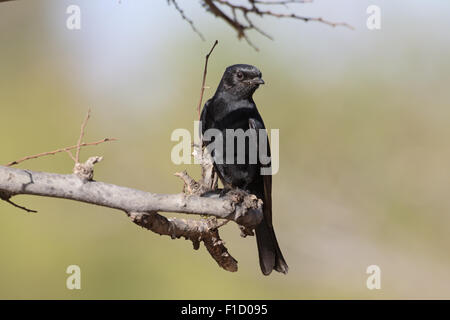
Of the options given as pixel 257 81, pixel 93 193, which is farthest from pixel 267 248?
pixel 93 193

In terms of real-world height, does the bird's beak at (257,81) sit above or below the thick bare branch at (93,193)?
above

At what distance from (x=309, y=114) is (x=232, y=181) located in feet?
21.2

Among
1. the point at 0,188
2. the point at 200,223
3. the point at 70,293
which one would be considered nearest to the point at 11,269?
the point at 70,293

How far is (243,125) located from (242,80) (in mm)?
370

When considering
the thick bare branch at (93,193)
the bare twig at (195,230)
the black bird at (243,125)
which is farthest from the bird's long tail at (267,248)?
the thick bare branch at (93,193)

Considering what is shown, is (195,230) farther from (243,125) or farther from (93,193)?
(243,125)

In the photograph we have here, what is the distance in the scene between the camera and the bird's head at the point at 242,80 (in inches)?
194

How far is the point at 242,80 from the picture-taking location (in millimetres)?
4949

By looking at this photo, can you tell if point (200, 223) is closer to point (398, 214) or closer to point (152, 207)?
point (152, 207)

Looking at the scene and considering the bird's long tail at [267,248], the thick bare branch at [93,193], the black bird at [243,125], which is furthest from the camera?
the bird's long tail at [267,248]

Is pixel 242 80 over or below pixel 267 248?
over

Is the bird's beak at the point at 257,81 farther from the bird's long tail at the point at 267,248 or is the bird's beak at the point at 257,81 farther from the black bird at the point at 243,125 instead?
the bird's long tail at the point at 267,248

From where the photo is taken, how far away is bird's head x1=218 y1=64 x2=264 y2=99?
4.93m

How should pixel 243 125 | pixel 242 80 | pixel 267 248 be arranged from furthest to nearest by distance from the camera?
pixel 267 248 < pixel 242 80 < pixel 243 125
